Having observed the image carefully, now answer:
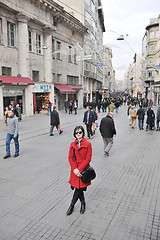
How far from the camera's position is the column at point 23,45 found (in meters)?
19.5

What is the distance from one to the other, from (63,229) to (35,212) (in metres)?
0.80

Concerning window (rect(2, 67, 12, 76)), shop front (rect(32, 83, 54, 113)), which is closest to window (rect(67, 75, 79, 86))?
shop front (rect(32, 83, 54, 113))

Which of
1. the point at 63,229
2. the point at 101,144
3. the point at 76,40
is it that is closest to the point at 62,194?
the point at 63,229

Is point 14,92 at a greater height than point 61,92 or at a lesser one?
lesser

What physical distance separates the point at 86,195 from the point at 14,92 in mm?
16920

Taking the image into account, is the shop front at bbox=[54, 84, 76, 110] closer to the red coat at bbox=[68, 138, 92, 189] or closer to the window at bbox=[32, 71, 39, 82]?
the window at bbox=[32, 71, 39, 82]

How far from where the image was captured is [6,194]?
4.80 meters

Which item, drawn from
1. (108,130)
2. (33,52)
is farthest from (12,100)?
(108,130)

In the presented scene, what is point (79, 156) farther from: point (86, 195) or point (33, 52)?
point (33, 52)

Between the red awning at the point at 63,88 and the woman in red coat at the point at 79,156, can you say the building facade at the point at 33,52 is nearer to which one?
the red awning at the point at 63,88

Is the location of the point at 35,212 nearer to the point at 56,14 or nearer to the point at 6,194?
the point at 6,194

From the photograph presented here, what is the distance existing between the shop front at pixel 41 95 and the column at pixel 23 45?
2.50 metres

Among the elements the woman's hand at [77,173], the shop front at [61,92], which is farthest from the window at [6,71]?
the woman's hand at [77,173]

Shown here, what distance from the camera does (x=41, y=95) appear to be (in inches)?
952
